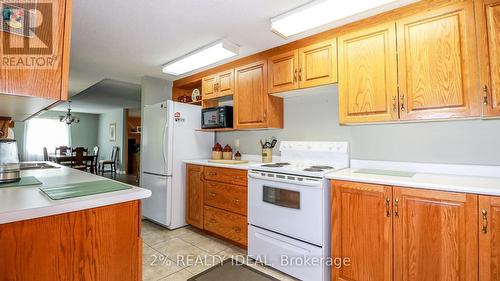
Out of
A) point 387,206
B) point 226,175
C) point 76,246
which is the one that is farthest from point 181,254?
point 387,206

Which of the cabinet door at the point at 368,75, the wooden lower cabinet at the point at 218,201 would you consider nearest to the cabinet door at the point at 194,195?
the wooden lower cabinet at the point at 218,201

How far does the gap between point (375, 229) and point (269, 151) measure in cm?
144

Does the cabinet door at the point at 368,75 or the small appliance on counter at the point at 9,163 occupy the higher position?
the cabinet door at the point at 368,75

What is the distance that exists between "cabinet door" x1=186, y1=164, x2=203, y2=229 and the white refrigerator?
0.11 meters

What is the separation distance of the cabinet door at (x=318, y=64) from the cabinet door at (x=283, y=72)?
0.07 m

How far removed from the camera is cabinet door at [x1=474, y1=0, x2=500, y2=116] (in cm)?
Answer: 141

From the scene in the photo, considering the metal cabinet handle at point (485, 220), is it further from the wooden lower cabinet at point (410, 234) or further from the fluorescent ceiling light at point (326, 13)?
the fluorescent ceiling light at point (326, 13)

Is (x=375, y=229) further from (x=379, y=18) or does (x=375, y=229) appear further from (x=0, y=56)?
(x=0, y=56)

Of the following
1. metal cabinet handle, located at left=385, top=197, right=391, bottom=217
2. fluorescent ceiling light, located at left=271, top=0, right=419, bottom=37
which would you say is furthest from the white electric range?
fluorescent ceiling light, located at left=271, top=0, right=419, bottom=37

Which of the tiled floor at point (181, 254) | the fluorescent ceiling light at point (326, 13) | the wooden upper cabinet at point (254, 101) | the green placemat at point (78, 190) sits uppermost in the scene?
the fluorescent ceiling light at point (326, 13)

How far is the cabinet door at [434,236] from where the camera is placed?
131 centimetres

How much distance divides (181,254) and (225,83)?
2059 mm

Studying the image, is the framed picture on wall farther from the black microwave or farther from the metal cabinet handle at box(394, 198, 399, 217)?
the metal cabinet handle at box(394, 198, 399, 217)

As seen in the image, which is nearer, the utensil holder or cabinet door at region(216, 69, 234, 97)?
the utensil holder
